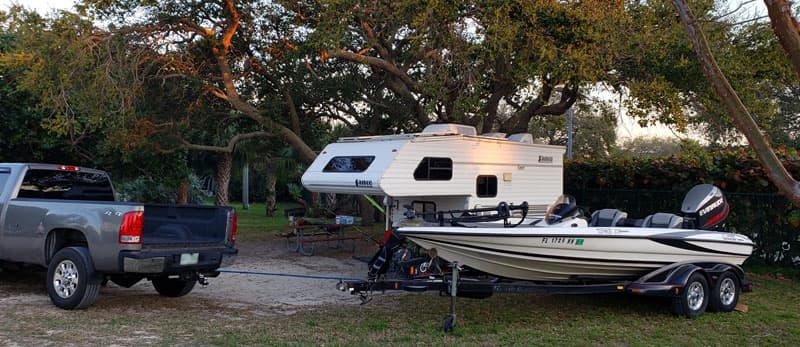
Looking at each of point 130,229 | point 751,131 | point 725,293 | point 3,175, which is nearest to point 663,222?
point 725,293

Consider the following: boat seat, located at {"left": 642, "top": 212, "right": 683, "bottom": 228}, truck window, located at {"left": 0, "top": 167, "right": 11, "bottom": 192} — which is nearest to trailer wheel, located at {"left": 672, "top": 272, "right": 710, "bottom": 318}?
boat seat, located at {"left": 642, "top": 212, "right": 683, "bottom": 228}

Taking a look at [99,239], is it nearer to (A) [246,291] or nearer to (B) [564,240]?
(A) [246,291]

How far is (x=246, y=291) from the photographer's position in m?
10.1

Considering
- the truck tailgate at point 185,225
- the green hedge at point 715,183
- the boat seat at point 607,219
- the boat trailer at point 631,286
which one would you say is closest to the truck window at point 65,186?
the truck tailgate at point 185,225

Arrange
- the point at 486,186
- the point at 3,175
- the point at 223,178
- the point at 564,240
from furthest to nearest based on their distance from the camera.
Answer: the point at 223,178 < the point at 486,186 < the point at 3,175 < the point at 564,240

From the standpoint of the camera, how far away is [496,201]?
12078 mm

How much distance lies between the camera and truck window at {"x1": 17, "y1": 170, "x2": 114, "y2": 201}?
9305 millimetres

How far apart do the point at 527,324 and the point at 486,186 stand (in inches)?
172

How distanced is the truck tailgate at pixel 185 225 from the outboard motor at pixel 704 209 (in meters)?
5.80

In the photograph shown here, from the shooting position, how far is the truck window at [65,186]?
9.30 m

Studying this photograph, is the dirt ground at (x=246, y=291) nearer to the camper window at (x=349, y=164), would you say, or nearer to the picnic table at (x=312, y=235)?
the picnic table at (x=312, y=235)

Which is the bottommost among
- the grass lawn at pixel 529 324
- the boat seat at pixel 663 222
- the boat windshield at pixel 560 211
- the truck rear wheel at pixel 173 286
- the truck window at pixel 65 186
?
the grass lawn at pixel 529 324

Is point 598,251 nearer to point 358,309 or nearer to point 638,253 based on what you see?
point 638,253

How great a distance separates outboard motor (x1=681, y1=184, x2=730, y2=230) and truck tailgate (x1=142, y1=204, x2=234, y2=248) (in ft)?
19.0
